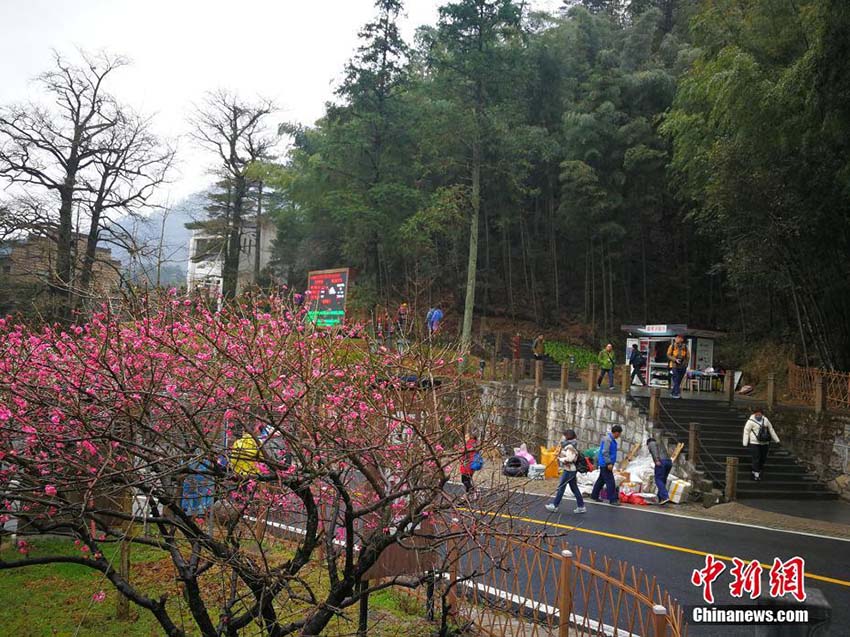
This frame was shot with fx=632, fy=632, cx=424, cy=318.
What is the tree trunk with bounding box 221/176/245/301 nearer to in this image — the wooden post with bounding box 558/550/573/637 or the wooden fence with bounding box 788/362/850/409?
the wooden fence with bounding box 788/362/850/409

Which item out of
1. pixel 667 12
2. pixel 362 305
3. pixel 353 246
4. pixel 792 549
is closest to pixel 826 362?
pixel 792 549

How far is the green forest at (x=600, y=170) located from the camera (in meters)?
14.0

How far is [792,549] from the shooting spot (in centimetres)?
840

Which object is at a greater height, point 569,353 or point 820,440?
point 569,353

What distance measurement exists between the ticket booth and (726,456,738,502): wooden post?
752 cm

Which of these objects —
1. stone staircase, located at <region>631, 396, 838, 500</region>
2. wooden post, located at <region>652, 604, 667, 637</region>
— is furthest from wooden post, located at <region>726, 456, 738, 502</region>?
wooden post, located at <region>652, 604, 667, 637</region>

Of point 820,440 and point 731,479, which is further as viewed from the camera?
point 820,440

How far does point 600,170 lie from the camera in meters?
27.0

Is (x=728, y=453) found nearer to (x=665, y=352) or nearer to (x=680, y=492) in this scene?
(x=680, y=492)

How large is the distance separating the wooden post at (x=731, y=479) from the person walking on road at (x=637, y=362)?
23.0 ft

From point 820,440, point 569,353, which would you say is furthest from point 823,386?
point 569,353

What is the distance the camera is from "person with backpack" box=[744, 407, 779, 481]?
38.4ft

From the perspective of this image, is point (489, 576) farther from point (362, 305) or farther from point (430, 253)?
point (430, 253)

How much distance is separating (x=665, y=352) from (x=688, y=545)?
11.3m
